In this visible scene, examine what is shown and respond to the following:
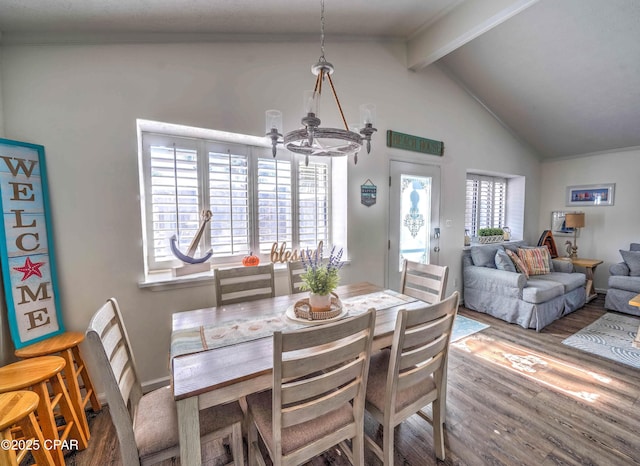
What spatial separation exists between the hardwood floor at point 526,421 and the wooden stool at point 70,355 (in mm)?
197

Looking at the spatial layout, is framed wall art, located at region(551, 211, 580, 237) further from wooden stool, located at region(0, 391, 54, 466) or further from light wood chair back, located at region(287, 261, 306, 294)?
wooden stool, located at region(0, 391, 54, 466)

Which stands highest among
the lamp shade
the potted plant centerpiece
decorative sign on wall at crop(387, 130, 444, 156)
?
decorative sign on wall at crop(387, 130, 444, 156)

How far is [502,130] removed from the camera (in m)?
4.41

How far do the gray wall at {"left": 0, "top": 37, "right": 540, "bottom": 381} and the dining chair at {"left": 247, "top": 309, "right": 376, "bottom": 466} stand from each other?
4.67 ft

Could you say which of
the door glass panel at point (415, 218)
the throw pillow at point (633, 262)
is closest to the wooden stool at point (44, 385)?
the door glass panel at point (415, 218)

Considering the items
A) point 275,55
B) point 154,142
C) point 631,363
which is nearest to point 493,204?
point 631,363

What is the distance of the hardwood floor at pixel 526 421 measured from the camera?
154cm

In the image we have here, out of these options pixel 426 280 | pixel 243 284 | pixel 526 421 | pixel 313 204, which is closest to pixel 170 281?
pixel 243 284

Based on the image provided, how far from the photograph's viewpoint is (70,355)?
1.70 meters

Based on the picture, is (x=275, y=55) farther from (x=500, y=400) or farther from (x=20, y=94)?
(x=500, y=400)

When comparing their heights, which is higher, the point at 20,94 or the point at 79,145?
the point at 20,94

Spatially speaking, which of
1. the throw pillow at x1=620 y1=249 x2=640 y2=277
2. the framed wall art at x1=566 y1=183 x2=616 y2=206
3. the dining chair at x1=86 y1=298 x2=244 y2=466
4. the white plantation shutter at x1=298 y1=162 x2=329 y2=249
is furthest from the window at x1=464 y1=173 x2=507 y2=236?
the dining chair at x1=86 y1=298 x2=244 y2=466

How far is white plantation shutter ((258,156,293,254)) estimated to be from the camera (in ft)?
8.82

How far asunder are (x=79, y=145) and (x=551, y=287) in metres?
4.85
